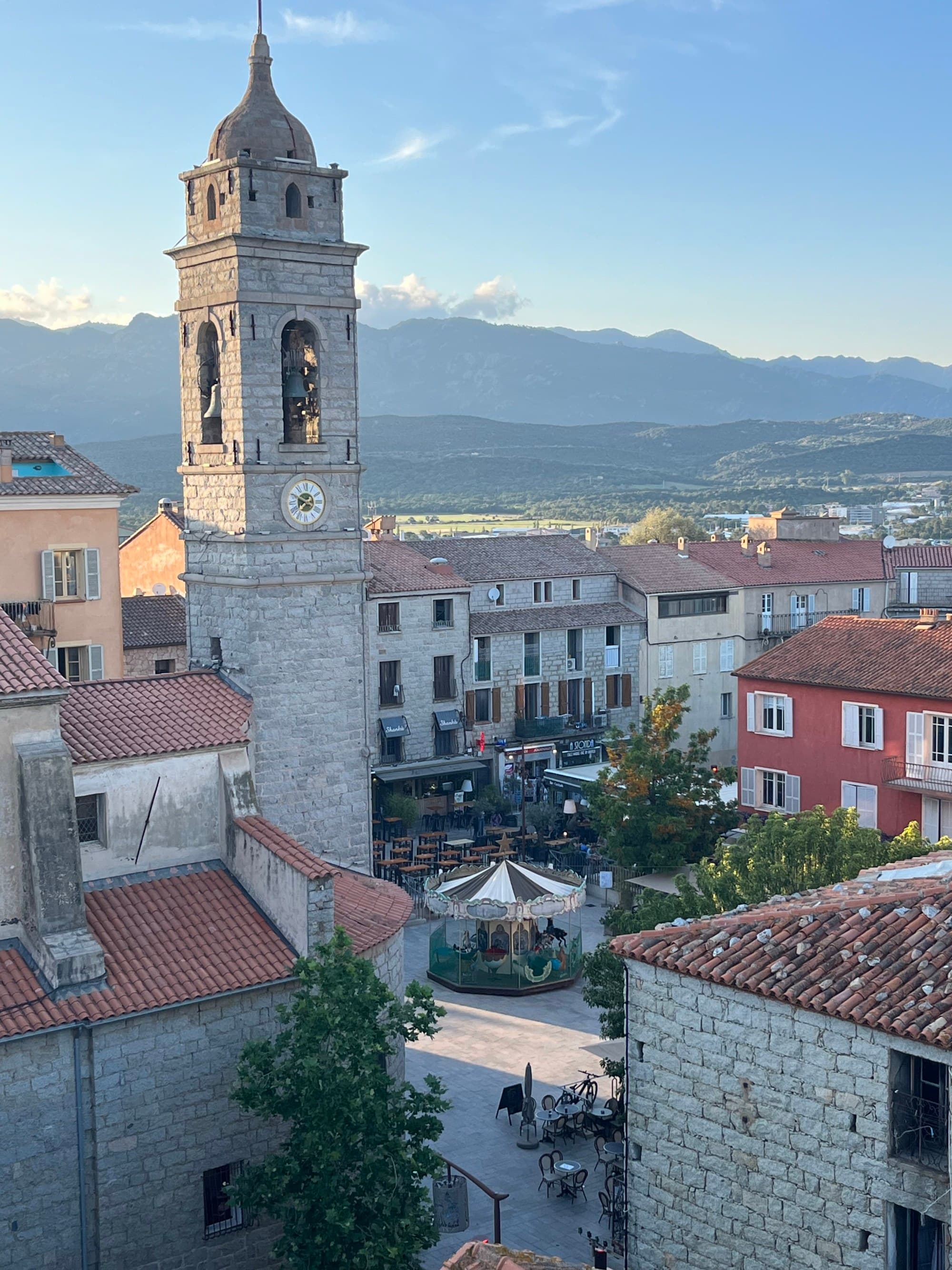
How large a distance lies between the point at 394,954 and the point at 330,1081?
19.4 feet

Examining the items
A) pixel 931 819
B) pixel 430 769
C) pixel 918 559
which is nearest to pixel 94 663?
pixel 430 769

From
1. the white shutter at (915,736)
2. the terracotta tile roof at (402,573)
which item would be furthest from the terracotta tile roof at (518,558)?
the white shutter at (915,736)

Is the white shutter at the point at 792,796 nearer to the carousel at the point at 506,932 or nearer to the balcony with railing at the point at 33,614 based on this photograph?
the carousel at the point at 506,932

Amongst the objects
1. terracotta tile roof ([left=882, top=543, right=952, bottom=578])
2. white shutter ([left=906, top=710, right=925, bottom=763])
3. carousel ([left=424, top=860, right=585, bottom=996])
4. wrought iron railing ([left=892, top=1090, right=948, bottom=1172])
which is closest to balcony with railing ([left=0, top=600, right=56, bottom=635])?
carousel ([left=424, top=860, right=585, bottom=996])

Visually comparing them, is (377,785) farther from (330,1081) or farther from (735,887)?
(330,1081)

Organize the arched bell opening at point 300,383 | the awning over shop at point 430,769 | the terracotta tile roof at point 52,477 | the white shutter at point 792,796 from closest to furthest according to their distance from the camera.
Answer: the arched bell opening at point 300,383 → the terracotta tile roof at point 52,477 → the white shutter at point 792,796 → the awning over shop at point 430,769

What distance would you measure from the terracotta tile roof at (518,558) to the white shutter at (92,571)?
791 inches

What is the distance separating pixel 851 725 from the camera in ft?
131

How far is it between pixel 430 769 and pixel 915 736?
1956 cm

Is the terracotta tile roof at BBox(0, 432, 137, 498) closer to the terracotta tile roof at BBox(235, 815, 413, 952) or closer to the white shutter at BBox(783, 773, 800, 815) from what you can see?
the terracotta tile roof at BBox(235, 815, 413, 952)

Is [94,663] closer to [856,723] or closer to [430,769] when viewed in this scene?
[430,769]

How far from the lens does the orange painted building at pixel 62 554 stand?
3697cm

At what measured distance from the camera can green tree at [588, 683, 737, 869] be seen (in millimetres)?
36000

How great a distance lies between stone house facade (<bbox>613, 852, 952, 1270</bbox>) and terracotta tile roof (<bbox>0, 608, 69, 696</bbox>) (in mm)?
9019
